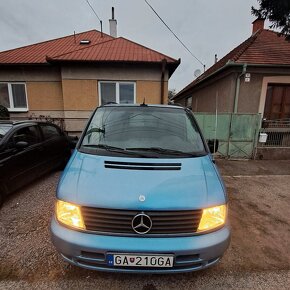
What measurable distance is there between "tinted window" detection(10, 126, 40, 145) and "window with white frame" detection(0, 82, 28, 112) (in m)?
5.63

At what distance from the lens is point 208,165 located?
2.33 m

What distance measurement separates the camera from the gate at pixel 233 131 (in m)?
7.23

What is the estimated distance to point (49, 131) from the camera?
533cm

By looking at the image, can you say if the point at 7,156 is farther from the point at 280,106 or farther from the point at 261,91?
the point at 280,106

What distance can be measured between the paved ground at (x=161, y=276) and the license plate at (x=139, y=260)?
1.75 ft

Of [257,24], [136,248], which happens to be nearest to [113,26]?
[257,24]

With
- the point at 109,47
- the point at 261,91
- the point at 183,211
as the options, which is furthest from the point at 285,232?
the point at 109,47

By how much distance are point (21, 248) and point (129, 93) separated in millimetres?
7531

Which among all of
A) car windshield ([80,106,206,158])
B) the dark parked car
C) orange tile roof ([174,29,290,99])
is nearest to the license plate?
car windshield ([80,106,206,158])

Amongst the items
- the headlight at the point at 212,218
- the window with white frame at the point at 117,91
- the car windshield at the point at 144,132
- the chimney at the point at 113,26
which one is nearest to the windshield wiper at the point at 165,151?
the car windshield at the point at 144,132

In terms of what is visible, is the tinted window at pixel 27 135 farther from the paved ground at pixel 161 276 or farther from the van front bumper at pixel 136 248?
the van front bumper at pixel 136 248

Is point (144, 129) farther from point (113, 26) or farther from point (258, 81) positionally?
point (113, 26)

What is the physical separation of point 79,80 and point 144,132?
711 cm

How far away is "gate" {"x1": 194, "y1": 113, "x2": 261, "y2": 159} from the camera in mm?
7234
